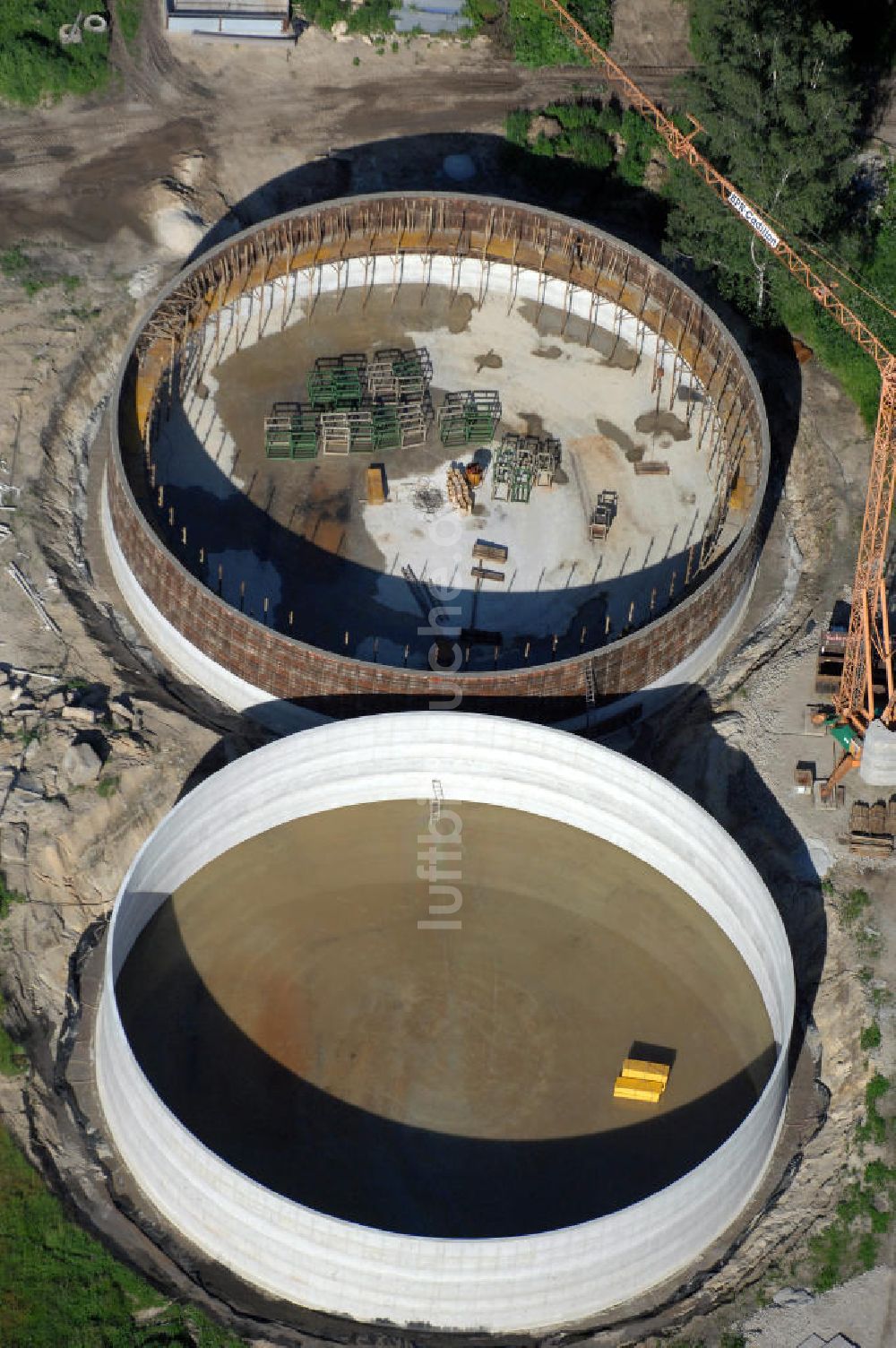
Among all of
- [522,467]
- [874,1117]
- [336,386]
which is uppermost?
[336,386]

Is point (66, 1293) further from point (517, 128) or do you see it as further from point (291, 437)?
point (517, 128)

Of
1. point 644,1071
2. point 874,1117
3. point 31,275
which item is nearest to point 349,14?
point 31,275

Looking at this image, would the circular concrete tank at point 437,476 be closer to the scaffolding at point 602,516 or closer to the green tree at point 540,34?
the scaffolding at point 602,516

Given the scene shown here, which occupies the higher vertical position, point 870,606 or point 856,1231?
point 870,606

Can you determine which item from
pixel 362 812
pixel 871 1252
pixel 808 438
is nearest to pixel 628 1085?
pixel 871 1252

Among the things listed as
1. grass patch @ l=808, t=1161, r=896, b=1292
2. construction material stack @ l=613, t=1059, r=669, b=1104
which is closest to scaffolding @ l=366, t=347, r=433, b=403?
construction material stack @ l=613, t=1059, r=669, b=1104

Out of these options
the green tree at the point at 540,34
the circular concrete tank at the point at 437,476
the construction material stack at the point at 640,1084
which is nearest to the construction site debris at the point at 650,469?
the circular concrete tank at the point at 437,476
